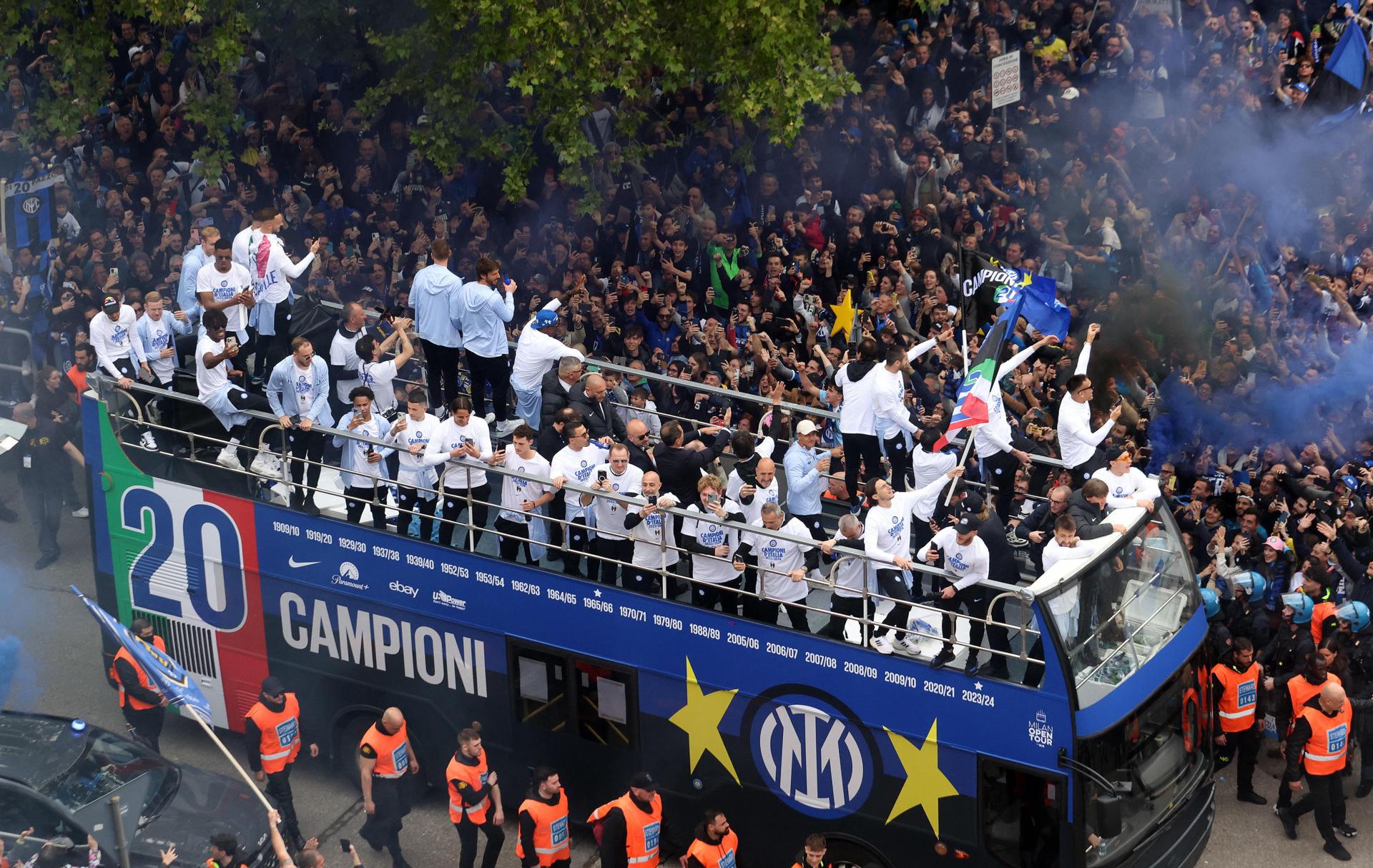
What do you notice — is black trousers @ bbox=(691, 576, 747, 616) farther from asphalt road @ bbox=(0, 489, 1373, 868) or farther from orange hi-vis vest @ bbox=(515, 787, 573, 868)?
asphalt road @ bbox=(0, 489, 1373, 868)

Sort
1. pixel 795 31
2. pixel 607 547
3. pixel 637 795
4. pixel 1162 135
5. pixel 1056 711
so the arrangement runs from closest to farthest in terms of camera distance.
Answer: pixel 1056 711 → pixel 637 795 → pixel 607 547 → pixel 795 31 → pixel 1162 135

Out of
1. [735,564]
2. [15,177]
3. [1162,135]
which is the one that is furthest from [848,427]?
[15,177]

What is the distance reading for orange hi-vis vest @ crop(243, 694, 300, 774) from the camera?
14.6 m

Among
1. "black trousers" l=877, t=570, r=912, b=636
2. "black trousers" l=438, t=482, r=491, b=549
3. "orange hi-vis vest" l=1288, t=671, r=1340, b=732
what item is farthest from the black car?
"orange hi-vis vest" l=1288, t=671, r=1340, b=732

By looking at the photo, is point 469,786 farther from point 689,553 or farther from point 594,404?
point 594,404

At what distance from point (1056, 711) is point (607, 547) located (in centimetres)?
395

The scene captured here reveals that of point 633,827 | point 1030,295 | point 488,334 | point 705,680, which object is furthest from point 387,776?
point 1030,295

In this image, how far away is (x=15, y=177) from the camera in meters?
23.0

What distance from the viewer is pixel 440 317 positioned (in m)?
16.0

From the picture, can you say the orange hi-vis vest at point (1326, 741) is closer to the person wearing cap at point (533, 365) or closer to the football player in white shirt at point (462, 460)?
the person wearing cap at point (533, 365)

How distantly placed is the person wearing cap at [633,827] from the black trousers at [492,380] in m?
4.16

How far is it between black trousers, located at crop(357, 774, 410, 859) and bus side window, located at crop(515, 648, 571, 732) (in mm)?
1107

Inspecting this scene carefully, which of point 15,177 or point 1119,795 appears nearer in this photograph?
point 1119,795

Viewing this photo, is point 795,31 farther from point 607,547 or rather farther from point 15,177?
point 15,177
